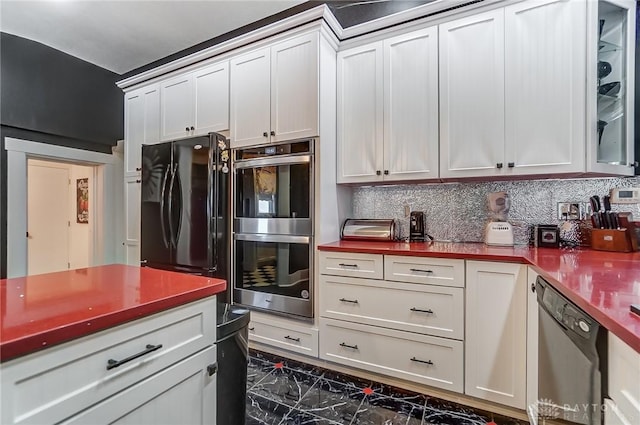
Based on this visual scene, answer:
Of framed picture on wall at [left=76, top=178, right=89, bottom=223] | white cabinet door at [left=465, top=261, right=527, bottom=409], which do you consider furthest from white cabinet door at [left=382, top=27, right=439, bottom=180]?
framed picture on wall at [left=76, top=178, right=89, bottom=223]

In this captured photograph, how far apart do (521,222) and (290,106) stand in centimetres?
Result: 195

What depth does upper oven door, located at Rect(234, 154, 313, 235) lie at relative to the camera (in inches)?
90.0

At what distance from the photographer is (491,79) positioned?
203 centimetres

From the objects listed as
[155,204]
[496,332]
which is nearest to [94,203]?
[155,204]

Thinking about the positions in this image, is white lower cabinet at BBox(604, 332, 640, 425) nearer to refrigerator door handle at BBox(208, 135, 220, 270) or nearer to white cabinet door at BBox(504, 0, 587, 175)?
white cabinet door at BBox(504, 0, 587, 175)

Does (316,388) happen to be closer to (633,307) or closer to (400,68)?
(633,307)

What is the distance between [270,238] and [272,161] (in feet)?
2.02

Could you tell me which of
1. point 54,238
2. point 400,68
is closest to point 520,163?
point 400,68

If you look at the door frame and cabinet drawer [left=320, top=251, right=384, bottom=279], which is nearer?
cabinet drawer [left=320, top=251, right=384, bottom=279]

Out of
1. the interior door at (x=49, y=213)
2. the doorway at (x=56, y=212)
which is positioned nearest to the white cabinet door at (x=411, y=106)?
the doorway at (x=56, y=212)

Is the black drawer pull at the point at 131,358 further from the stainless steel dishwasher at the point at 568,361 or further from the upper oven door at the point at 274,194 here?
the upper oven door at the point at 274,194

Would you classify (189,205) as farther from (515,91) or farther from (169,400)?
(515,91)

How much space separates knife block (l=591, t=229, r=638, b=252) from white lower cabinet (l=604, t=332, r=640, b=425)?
1470mm

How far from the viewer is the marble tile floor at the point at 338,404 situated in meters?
1.68
